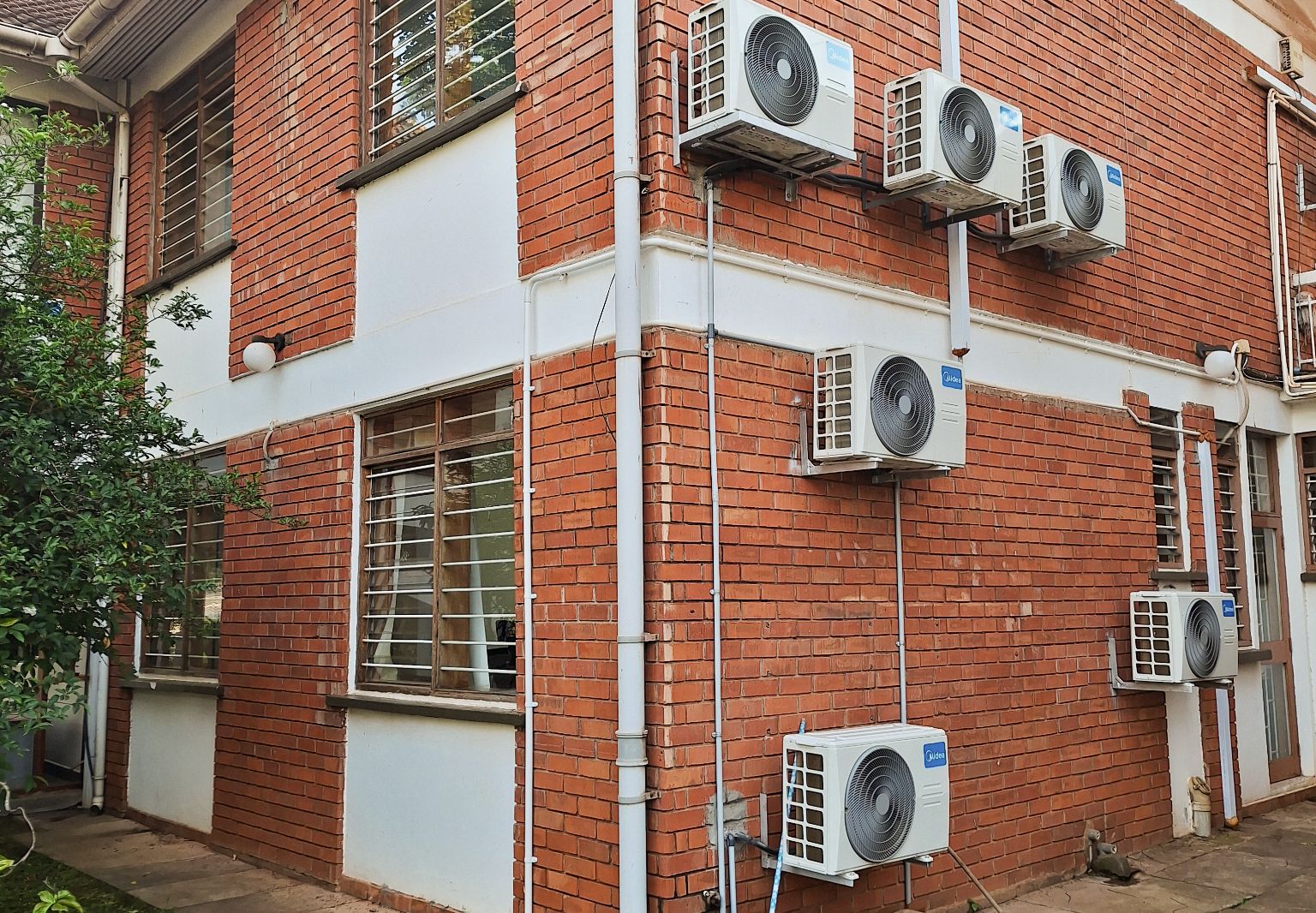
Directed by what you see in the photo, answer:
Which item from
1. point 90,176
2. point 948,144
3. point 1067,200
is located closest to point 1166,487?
point 1067,200

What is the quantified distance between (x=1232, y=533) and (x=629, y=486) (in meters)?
5.85

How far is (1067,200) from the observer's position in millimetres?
6641

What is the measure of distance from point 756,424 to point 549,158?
5.47 ft

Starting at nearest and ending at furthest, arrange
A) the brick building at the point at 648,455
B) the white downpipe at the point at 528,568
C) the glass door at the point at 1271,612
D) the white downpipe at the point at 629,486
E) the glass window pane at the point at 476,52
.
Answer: the white downpipe at the point at 629,486 < the brick building at the point at 648,455 < the white downpipe at the point at 528,568 < the glass window pane at the point at 476,52 < the glass door at the point at 1271,612

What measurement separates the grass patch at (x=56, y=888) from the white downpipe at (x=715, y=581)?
3.46 m

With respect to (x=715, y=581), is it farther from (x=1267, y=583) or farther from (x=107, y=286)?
(x=107, y=286)

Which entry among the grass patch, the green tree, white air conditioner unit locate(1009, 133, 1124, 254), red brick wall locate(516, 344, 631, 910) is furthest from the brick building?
the green tree

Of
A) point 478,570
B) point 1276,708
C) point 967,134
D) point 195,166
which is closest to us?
point 967,134

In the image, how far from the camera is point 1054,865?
658 cm

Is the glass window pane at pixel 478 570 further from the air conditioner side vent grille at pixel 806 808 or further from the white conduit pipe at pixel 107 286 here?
the white conduit pipe at pixel 107 286

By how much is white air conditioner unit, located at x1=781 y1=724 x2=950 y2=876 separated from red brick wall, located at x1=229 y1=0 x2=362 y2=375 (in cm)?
387

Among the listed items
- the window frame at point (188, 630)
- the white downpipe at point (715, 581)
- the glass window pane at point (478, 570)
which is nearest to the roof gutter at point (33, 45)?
the window frame at point (188, 630)

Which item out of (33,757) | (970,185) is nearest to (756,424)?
(970,185)

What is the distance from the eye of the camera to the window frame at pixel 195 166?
8.77 meters
